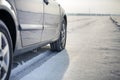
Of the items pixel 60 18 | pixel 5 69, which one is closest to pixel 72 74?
pixel 5 69

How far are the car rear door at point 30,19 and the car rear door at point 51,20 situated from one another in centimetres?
37

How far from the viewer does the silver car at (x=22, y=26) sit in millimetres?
4133

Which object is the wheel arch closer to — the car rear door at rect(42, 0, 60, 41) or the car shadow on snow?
the car shadow on snow

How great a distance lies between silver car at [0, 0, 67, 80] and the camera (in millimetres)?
4133

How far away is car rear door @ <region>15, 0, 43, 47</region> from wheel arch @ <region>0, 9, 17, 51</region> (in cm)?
Answer: 25

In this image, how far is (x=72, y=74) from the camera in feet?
18.5

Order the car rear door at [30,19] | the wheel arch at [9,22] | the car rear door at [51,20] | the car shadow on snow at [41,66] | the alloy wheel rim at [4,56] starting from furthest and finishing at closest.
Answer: the car rear door at [51,20] → the car shadow on snow at [41,66] → the car rear door at [30,19] → the wheel arch at [9,22] → the alloy wheel rim at [4,56]

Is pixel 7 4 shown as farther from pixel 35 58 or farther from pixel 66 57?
pixel 66 57

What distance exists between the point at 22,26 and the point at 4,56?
0.77 metres

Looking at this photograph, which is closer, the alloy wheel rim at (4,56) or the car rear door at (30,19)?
the alloy wheel rim at (4,56)

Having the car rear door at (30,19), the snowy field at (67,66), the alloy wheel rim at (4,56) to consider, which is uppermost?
the car rear door at (30,19)

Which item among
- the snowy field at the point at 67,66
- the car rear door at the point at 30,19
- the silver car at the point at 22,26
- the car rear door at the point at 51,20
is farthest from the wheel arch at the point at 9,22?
the car rear door at the point at 51,20

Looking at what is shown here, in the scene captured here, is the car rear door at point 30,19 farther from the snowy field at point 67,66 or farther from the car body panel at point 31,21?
the snowy field at point 67,66

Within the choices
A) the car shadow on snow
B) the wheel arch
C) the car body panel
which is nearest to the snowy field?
the car shadow on snow
